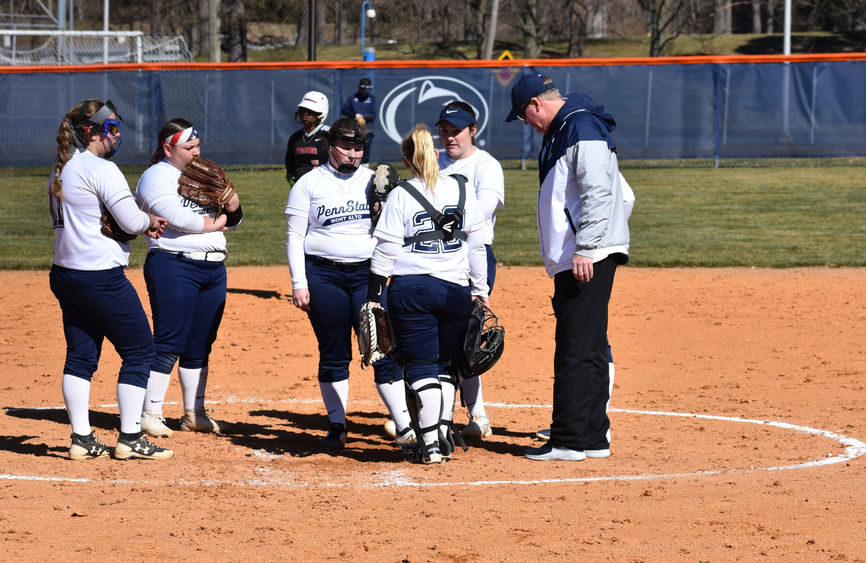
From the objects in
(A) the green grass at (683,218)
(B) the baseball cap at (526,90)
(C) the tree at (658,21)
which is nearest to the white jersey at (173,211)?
(B) the baseball cap at (526,90)

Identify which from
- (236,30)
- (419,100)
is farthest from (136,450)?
(236,30)

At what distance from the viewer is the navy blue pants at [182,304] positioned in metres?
6.81

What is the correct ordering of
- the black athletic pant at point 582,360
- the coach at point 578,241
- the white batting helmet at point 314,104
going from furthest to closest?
the white batting helmet at point 314,104
the black athletic pant at point 582,360
the coach at point 578,241

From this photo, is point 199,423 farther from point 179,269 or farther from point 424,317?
point 424,317

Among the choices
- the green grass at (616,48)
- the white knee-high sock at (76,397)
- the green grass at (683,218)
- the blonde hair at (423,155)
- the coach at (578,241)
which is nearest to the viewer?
the coach at (578,241)

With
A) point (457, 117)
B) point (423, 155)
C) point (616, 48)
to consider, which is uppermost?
point (616, 48)

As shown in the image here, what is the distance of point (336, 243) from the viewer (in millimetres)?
6500

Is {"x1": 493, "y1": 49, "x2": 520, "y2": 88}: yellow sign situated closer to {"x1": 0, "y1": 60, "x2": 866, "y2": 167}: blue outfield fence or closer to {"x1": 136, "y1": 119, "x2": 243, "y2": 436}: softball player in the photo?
{"x1": 0, "y1": 60, "x2": 866, "y2": 167}: blue outfield fence

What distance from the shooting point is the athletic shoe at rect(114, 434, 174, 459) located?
6375 mm

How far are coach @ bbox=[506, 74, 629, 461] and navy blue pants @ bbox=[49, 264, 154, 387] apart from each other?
91.5 inches

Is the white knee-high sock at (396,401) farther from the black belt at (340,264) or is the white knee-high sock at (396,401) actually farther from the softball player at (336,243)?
the black belt at (340,264)

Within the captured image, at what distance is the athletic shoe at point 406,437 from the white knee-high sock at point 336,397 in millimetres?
388

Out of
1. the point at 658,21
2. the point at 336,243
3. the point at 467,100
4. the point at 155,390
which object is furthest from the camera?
the point at 658,21

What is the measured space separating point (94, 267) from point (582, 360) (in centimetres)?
275
